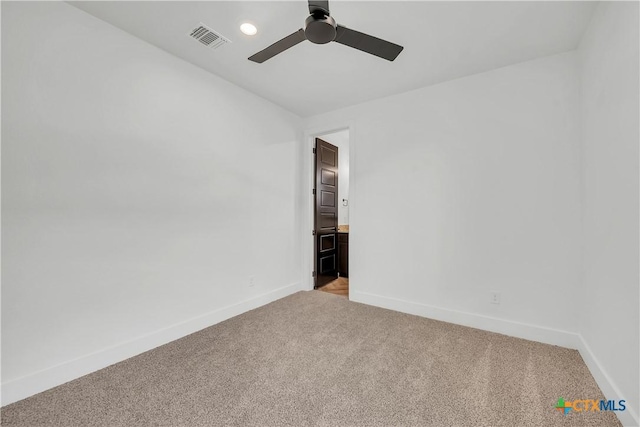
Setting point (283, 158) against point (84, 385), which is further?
point (283, 158)

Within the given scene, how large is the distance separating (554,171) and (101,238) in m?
3.88

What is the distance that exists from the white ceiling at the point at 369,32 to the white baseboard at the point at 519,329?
2516 mm

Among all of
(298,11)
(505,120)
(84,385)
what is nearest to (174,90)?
(298,11)

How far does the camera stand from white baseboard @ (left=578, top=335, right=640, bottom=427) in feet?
4.32

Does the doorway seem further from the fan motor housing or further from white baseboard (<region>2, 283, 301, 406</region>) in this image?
the fan motor housing

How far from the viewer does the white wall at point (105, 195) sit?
164cm

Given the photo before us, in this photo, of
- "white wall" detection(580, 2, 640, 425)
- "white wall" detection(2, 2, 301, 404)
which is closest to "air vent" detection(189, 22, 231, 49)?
"white wall" detection(2, 2, 301, 404)

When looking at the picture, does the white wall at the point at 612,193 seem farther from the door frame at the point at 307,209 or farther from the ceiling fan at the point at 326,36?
the door frame at the point at 307,209

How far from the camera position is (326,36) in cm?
162

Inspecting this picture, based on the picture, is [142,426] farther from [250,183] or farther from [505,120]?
[505,120]

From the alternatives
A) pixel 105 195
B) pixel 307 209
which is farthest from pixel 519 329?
pixel 105 195

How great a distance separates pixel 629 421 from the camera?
1.33m

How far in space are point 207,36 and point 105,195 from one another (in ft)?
5.06

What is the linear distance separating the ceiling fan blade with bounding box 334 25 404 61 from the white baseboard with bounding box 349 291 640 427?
8.08 ft
